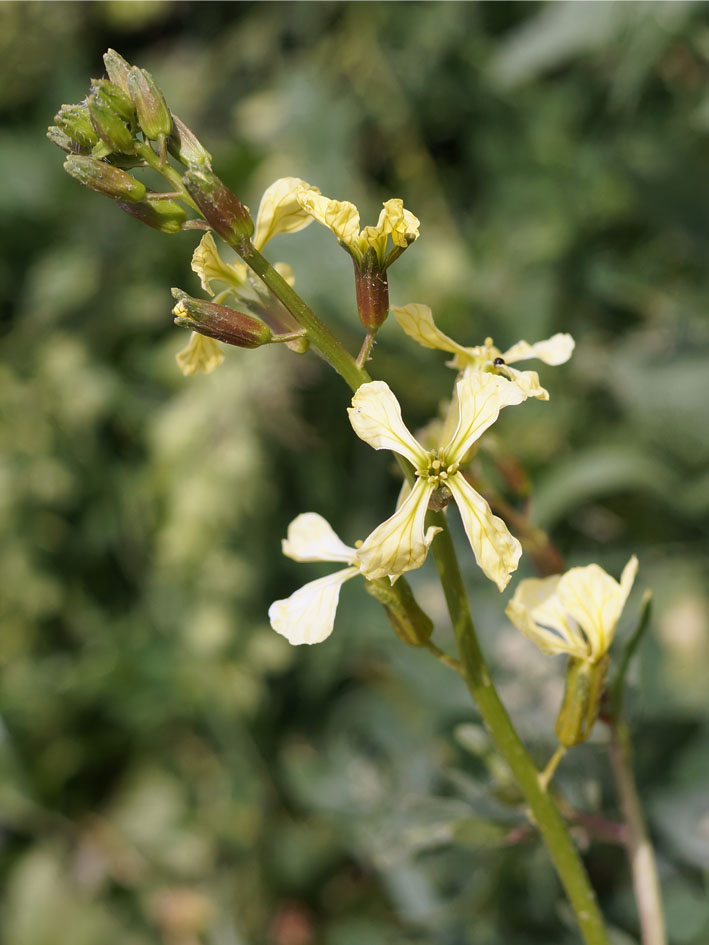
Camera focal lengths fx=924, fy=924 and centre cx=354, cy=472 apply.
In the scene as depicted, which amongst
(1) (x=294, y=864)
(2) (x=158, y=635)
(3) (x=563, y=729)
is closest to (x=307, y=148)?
(2) (x=158, y=635)

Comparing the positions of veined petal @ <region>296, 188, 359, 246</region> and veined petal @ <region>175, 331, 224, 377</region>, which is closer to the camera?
veined petal @ <region>296, 188, 359, 246</region>

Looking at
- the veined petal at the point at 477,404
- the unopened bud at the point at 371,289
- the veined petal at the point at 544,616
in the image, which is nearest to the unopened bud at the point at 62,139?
the unopened bud at the point at 371,289

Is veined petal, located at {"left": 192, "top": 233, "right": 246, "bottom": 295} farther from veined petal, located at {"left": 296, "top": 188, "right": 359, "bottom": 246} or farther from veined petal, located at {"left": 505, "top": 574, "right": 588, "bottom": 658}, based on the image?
veined petal, located at {"left": 505, "top": 574, "right": 588, "bottom": 658}

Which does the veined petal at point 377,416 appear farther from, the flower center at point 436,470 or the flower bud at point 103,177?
the flower bud at point 103,177

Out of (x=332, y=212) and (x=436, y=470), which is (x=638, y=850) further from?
(x=332, y=212)

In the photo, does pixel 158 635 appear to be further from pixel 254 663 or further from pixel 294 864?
pixel 294 864

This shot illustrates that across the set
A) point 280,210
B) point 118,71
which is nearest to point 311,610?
point 280,210

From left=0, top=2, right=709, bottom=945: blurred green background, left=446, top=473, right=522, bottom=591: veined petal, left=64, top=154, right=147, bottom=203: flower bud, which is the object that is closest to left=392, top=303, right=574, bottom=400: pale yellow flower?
left=446, top=473, right=522, bottom=591: veined petal
